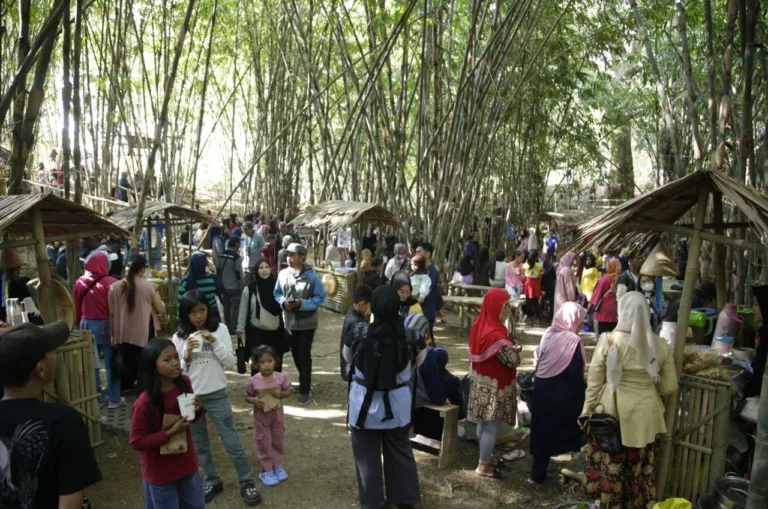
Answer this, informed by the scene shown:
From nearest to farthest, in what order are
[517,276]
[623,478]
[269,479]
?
[623,478] < [269,479] < [517,276]

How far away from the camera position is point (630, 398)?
295 centimetres

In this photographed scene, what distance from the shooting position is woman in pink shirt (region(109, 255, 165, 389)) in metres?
4.33

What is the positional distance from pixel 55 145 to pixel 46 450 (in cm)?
1635

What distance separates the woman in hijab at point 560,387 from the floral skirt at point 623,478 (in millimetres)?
370

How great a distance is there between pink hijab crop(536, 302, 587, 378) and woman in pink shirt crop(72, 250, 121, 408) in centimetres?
316

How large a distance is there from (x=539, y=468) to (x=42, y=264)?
2914 millimetres

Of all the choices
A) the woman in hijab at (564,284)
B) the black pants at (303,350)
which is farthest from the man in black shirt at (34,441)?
the woman in hijab at (564,284)

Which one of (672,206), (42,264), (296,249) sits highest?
(672,206)

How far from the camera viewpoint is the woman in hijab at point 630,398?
2928mm

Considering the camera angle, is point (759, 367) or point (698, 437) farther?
point (759, 367)

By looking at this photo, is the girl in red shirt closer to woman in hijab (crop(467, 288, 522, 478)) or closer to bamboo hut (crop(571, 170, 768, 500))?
woman in hijab (crop(467, 288, 522, 478))

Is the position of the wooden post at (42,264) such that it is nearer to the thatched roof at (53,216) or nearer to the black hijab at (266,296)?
the thatched roof at (53,216)

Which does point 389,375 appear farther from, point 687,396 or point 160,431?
point 687,396

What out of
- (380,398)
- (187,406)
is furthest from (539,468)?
(187,406)
